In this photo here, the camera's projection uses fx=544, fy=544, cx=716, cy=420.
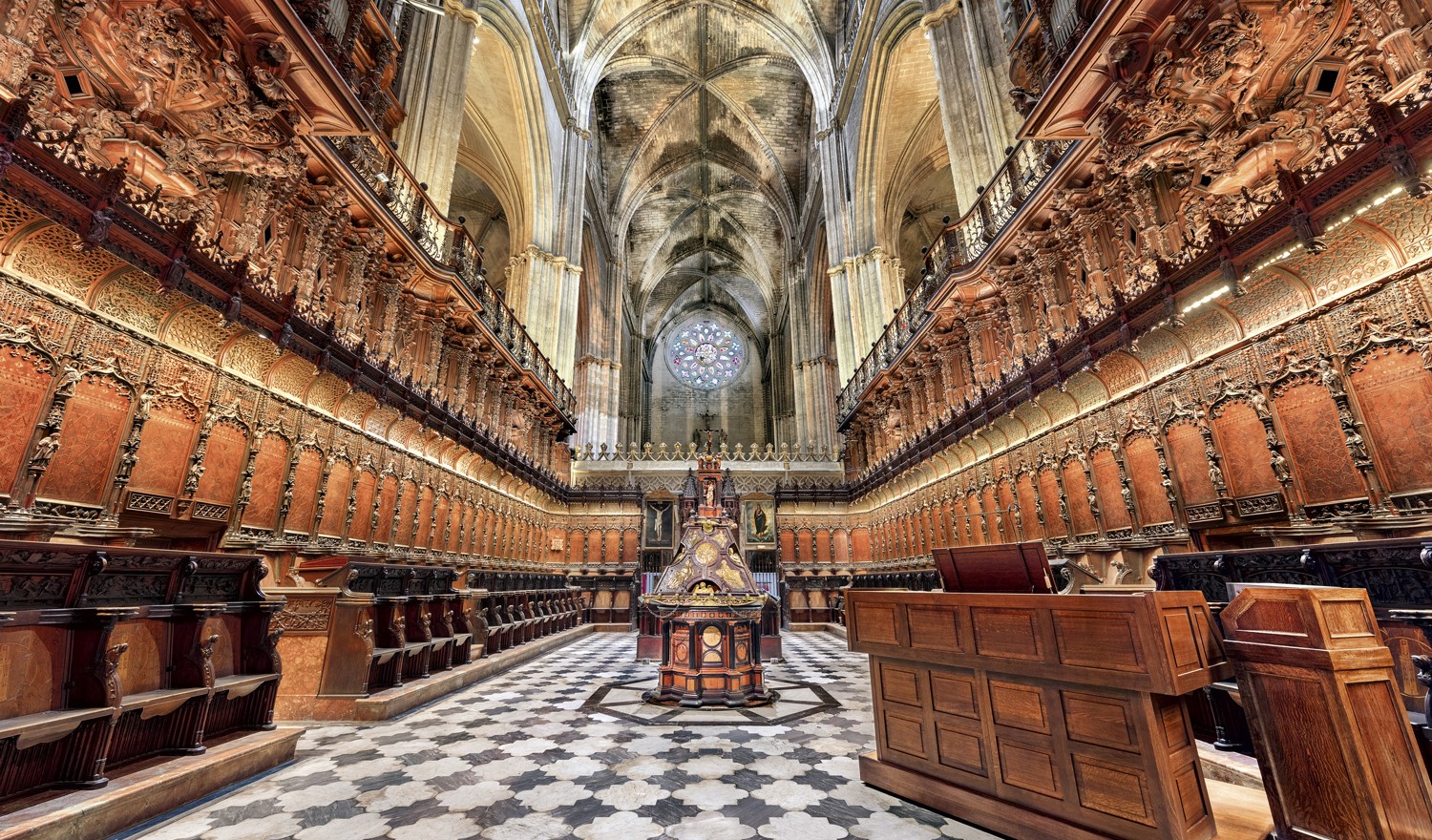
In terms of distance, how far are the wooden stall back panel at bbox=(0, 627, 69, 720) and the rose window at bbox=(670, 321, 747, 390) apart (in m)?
31.3

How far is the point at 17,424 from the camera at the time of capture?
357 centimetres

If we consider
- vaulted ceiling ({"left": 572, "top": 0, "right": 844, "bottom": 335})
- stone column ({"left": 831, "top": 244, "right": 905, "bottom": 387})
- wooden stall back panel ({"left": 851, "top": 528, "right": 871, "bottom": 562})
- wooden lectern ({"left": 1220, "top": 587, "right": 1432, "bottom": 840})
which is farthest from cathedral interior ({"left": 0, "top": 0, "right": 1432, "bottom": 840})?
vaulted ceiling ({"left": 572, "top": 0, "right": 844, "bottom": 335})

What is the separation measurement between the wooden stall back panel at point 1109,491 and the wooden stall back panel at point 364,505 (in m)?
9.09

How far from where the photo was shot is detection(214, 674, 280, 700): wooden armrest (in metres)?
3.01

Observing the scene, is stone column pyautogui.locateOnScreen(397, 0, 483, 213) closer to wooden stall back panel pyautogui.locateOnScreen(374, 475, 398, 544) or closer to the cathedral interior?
the cathedral interior

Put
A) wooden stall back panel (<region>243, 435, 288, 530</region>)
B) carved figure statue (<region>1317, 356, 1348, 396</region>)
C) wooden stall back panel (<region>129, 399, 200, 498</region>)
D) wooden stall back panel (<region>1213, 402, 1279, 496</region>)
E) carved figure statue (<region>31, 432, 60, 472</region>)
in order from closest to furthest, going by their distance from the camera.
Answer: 1. carved figure statue (<region>31, 432, 60, 472</region>)
2. carved figure statue (<region>1317, 356, 1348, 396</region>)
3. wooden stall back panel (<region>129, 399, 200, 498</region>)
4. wooden stall back panel (<region>1213, 402, 1279, 496</region>)
5. wooden stall back panel (<region>243, 435, 288, 530</region>)

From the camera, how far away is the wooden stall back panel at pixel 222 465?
4902 mm

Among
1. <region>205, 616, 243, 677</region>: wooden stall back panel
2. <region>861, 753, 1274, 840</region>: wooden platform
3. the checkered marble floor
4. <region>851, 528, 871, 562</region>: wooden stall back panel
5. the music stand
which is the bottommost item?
the checkered marble floor

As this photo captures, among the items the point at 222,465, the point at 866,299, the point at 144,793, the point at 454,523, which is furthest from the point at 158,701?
the point at 866,299

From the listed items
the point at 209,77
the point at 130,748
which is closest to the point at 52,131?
the point at 209,77

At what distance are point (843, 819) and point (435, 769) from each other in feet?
7.60

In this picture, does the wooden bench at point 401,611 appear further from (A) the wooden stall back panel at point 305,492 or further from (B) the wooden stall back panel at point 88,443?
(B) the wooden stall back panel at point 88,443

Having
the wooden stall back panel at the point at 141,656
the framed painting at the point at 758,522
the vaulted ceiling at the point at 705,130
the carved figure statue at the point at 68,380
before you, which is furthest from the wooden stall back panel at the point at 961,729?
the vaulted ceiling at the point at 705,130

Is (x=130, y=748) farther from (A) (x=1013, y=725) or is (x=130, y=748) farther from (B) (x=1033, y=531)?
(B) (x=1033, y=531)
